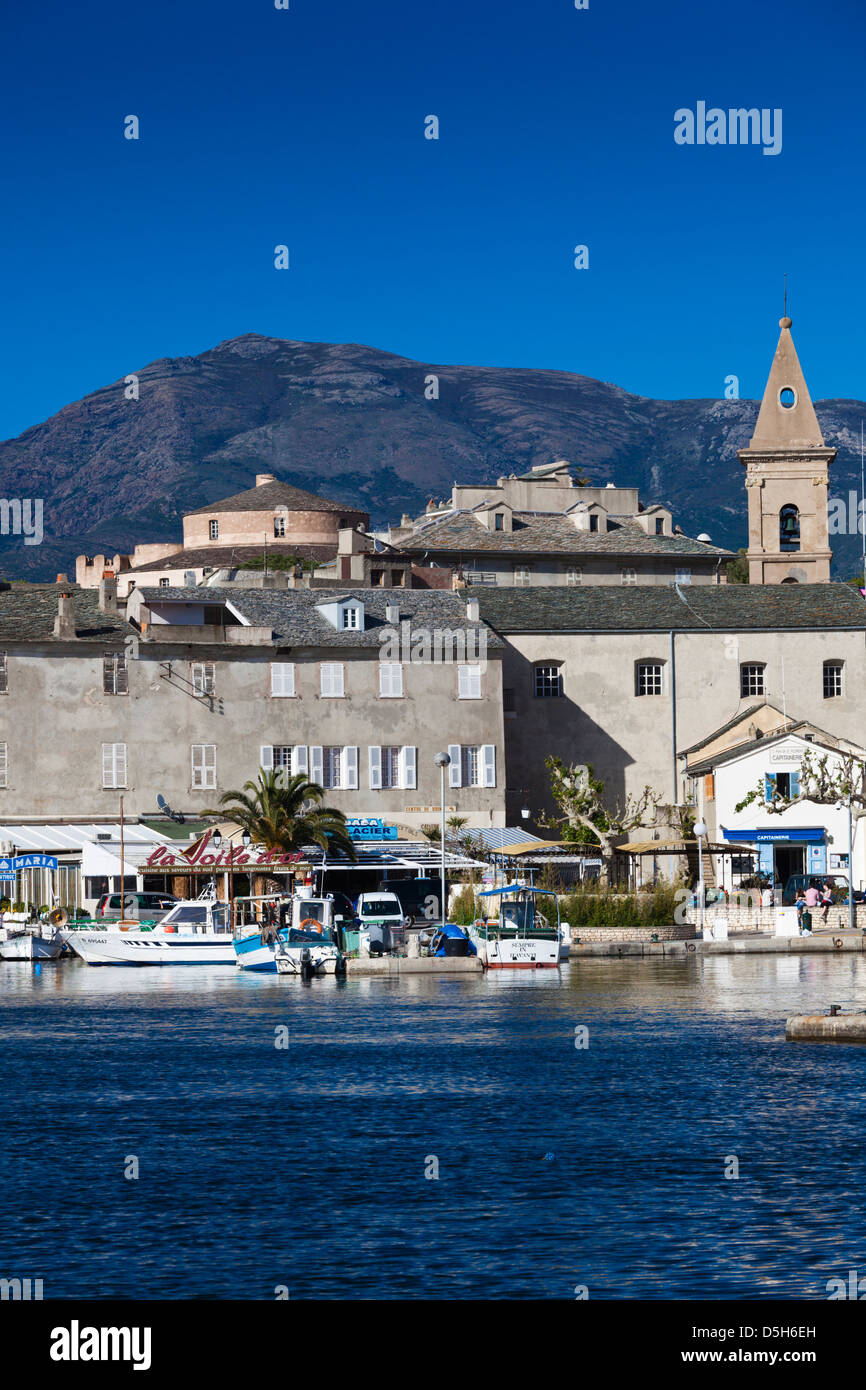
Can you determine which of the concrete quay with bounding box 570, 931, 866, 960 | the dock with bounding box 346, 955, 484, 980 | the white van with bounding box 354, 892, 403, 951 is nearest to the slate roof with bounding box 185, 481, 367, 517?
the white van with bounding box 354, 892, 403, 951

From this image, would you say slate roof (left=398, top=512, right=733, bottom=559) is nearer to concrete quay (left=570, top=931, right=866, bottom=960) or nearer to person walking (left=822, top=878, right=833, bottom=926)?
person walking (left=822, top=878, right=833, bottom=926)

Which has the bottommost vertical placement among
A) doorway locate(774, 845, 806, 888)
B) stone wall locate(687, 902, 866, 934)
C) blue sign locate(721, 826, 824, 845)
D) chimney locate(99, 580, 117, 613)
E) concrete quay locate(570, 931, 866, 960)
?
concrete quay locate(570, 931, 866, 960)

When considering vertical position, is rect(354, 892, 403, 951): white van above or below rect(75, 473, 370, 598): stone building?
below

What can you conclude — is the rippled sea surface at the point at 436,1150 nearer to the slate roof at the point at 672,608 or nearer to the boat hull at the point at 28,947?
the boat hull at the point at 28,947

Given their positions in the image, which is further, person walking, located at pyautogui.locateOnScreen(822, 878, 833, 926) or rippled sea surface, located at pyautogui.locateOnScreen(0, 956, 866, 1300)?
person walking, located at pyautogui.locateOnScreen(822, 878, 833, 926)

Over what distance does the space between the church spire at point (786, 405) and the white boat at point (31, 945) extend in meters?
54.8

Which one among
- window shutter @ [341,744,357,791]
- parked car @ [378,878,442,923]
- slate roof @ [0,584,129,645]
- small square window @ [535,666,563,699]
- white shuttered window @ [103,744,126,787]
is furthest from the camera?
small square window @ [535,666,563,699]

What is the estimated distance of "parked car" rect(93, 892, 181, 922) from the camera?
69.3m

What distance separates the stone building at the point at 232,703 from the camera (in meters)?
77.7

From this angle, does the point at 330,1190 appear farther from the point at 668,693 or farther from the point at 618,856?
the point at 668,693

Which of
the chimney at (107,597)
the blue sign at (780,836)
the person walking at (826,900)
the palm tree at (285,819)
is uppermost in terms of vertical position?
the chimney at (107,597)

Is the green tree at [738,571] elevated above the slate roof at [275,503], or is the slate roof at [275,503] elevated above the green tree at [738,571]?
the slate roof at [275,503]

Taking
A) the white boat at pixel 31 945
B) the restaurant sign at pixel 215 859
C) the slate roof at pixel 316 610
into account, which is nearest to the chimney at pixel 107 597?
the slate roof at pixel 316 610

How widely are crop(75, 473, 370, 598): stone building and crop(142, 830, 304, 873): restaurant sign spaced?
79.0m
